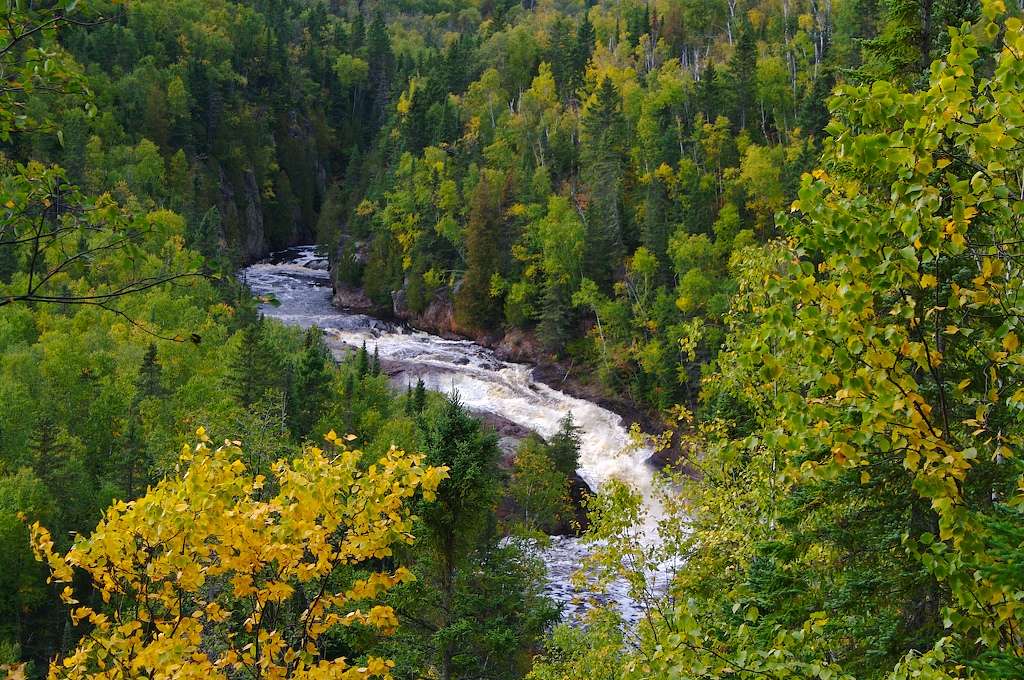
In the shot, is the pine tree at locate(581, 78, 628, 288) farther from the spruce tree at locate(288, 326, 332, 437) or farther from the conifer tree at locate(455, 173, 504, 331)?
the spruce tree at locate(288, 326, 332, 437)

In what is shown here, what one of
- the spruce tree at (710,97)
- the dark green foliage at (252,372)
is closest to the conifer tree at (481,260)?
the spruce tree at (710,97)

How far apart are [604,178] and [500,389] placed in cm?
2331

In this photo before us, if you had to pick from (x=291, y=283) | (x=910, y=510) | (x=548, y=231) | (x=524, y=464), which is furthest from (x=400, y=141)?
(x=910, y=510)

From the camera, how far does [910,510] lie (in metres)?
8.13

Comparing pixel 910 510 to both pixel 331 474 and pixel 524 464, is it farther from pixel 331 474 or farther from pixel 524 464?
pixel 524 464

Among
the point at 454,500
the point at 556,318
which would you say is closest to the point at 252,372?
the point at 454,500

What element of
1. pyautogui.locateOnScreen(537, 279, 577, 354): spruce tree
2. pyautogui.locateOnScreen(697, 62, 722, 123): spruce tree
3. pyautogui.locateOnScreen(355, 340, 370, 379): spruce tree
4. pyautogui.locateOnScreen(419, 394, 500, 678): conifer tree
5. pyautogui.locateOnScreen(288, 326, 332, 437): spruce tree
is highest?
pyautogui.locateOnScreen(697, 62, 722, 123): spruce tree

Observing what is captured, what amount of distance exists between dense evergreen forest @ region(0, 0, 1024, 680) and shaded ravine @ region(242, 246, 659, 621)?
225 centimetres

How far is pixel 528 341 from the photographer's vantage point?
6294cm

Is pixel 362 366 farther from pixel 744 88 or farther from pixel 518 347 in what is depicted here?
pixel 744 88

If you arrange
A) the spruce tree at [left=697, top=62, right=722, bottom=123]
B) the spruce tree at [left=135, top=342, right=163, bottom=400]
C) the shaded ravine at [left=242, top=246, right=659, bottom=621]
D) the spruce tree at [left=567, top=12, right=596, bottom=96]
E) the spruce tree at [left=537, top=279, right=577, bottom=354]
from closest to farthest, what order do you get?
1. the shaded ravine at [left=242, top=246, right=659, bottom=621]
2. the spruce tree at [left=135, top=342, right=163, bottom=400]
3. the spruce tree at [left=537, top=279, right=577, bottom=354]
4. the spruce tree at [left=697, top=62, right=722, bottom=123]
5. the spruce tree at [left=567, top=12, right=596, bottom=96]

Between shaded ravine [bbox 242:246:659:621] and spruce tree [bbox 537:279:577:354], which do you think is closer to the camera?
shaded ravine [bbox 242:246:659:621]

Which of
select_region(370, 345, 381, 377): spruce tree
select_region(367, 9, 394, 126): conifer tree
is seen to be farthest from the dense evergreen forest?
select_region(367, 9, 394, 126): conifer tree

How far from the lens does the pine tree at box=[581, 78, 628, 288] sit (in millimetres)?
61875
